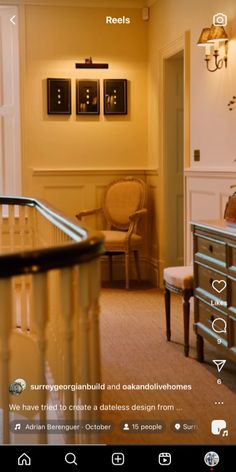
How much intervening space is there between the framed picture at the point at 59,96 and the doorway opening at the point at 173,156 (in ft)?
2.63

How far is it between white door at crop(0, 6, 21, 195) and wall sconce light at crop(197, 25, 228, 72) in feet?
6.45

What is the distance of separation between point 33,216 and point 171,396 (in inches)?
64.2

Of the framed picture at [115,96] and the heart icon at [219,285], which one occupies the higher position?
the framed picture at [115,96]

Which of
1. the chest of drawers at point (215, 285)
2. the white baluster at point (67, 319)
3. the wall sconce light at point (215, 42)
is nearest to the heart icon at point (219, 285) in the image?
the chest of drawers at point (215, 285)

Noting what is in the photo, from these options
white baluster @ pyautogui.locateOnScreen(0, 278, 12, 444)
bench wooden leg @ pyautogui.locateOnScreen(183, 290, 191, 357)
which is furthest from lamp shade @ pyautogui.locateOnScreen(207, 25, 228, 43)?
white baluster @ pyautogui.locateOnScreen(0, 278, 12, 444)

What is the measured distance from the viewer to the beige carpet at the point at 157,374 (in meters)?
1.96

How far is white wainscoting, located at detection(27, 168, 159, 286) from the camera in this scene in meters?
5.75

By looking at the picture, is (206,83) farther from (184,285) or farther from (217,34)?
(184,285)

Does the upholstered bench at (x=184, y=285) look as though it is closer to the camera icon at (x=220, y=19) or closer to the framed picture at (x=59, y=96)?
the camera icon at (x=220, y=19)

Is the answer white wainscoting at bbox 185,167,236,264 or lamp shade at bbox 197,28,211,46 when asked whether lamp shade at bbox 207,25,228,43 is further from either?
white wainscoting at bbox 185,167,236,264

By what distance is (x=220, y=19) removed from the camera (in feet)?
13.1

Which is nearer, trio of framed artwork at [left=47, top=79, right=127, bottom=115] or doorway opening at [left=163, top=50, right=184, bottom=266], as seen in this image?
doorway opening at [left=163, top=50, right=184, bottom=266]
